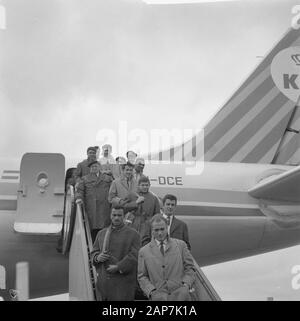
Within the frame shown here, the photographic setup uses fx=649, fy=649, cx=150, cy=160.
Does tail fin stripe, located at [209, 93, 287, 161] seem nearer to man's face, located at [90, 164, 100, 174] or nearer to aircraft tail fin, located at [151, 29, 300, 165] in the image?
aircraft tail fin, located at [151, 29, 300, 165]

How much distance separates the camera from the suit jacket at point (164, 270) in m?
6.34

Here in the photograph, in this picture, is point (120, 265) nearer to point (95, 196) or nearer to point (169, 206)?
point (169, 206)

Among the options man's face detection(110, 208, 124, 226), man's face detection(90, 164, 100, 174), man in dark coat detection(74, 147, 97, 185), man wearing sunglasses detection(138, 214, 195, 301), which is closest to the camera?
man wearing sunglasses detection(138, 214, 195, 301)

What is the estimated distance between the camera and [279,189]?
11.6m

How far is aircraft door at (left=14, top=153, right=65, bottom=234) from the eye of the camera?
10750 mm

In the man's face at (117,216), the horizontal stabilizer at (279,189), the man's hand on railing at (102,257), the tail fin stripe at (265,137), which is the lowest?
the man's hand on railing at (102,257)

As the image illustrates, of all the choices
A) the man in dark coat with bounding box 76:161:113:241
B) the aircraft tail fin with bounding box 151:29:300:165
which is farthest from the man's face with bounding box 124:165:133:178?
the aircraft tail fin with bounding box 151:29:300:165

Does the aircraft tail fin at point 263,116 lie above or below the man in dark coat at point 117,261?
above

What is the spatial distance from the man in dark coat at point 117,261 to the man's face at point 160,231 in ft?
1.07

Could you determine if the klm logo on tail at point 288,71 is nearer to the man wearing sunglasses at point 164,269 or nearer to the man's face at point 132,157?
the man's face at point 132,157

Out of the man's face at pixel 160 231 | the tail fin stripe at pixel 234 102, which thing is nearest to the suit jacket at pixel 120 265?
the man's face at pixel 160 231

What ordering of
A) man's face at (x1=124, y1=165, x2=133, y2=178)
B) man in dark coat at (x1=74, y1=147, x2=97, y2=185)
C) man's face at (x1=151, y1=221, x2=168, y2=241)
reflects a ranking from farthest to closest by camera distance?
man in dark coat at (x1=74, y1=147, x2=97, y2=185), man's face at (x1=124, y1=165, x2=133, y2=178), man's face at (x1=151, y1=221, x2=168, y2=241)

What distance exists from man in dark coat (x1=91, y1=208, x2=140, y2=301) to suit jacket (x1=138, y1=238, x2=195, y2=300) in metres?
0.22

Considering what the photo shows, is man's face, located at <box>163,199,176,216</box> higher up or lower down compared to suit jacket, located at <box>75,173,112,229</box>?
lower down
